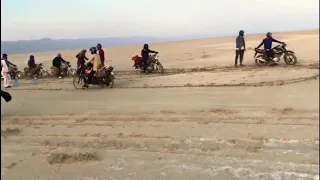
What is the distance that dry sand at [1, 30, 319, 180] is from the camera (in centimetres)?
536

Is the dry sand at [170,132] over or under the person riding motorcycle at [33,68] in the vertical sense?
under

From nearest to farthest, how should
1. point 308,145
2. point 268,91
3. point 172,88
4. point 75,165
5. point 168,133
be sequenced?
point 75,165 < point 308,145 < point 168,133 < point 268,91 < point 172,88

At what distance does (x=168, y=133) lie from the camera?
277 inches

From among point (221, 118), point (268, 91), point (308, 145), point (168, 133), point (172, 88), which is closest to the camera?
point (308, 145)

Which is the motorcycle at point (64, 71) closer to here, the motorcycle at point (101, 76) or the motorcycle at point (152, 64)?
the motorcycle at point (152, 64)

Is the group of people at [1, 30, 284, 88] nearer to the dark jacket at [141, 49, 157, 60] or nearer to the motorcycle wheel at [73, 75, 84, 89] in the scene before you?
the dark jacket at [141, 49, 157, 60]

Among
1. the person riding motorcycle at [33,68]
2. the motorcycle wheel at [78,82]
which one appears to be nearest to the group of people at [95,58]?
the person riding motorcycle at [33,68]

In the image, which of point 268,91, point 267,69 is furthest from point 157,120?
point 267,69

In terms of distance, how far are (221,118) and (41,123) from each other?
3757mm

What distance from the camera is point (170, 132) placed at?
709 centimetres

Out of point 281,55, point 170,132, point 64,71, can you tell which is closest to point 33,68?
point 64,71

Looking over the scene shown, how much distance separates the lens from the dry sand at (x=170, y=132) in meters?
5.36

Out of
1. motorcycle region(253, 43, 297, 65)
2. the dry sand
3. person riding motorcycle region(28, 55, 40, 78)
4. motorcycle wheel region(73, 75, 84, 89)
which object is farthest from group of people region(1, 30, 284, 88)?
the dry sand

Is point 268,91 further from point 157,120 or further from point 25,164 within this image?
point 25,164
